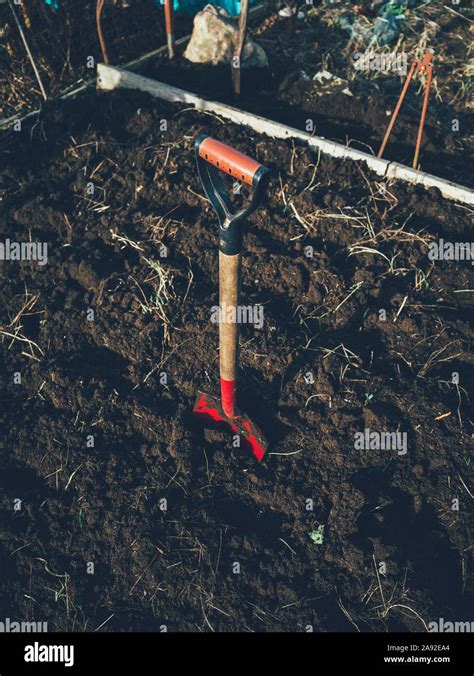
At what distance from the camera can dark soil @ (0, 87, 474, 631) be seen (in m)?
2.60

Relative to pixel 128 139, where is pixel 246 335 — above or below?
below

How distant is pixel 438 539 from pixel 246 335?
1357mm

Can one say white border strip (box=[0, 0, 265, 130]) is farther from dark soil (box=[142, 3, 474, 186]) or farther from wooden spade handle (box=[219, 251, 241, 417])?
wooden spade handle (box=[219, 251, 241, 417])

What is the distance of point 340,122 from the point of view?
425cm

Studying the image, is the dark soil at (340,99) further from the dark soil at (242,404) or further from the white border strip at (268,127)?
the dark soil at (242,404)

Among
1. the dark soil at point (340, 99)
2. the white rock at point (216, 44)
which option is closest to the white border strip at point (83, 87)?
the dark soil at point (340, 99)

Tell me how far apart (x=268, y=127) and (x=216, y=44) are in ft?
3.32

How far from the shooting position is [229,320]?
230 centimetres

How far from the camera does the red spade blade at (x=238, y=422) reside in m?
2.84

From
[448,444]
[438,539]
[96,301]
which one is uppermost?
[96,301]

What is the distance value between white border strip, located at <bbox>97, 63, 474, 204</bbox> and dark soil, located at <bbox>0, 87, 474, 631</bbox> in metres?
0.10

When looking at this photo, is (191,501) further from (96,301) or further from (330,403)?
(96,301)

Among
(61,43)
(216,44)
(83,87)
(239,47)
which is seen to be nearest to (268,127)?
(239,47)
